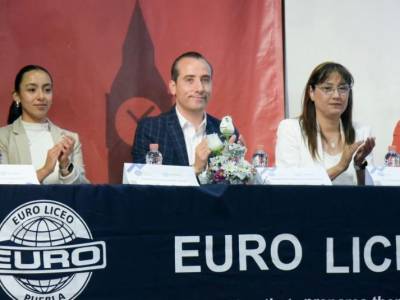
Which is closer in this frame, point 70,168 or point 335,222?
point 335,222

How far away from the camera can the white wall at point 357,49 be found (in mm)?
4547

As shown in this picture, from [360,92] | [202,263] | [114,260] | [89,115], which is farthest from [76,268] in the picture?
[360,92]

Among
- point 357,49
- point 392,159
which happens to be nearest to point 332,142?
point 392,159

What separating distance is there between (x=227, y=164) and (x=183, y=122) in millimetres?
761

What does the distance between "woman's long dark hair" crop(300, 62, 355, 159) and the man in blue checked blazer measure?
1.27ft

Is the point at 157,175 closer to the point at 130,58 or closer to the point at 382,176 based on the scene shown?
the point at 382,176

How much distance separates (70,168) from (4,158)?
0.66m

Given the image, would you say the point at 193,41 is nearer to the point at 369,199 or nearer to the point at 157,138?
the point at 157,138

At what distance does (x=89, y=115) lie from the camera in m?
4.32

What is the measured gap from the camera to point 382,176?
10.2 ft

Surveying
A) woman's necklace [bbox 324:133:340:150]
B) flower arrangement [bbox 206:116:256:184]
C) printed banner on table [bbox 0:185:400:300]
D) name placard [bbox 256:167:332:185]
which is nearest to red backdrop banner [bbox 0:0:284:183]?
woman's necklace [bbox 324:133:340:150]

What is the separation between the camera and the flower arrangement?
3.04m

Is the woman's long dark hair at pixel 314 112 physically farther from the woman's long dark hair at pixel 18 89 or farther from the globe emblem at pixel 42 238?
the globe emblem at pixel 42 238

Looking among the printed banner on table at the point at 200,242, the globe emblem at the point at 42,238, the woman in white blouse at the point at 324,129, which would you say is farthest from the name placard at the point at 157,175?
the woman in white blouse at the point at 324,129
